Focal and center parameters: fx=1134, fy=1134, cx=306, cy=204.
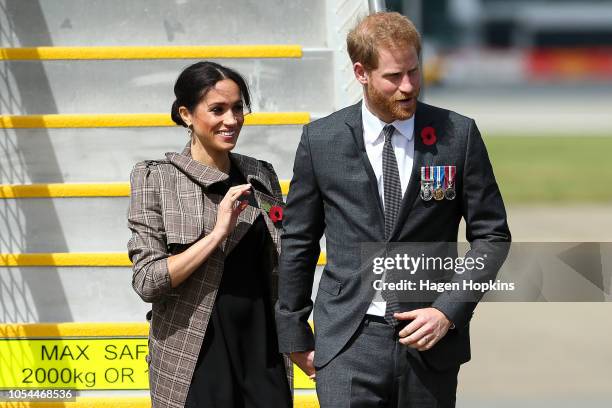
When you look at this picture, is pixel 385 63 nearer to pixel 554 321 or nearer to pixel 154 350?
pixel 154 350

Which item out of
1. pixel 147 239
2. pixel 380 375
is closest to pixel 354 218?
pixel 380 375

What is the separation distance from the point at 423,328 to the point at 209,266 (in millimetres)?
767

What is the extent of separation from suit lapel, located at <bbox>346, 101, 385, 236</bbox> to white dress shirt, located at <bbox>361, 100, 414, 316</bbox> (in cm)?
1

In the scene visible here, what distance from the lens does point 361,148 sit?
3154 millimetres

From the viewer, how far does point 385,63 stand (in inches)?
118

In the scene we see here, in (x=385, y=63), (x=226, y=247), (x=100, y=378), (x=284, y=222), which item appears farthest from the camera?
(x=100, y=378)

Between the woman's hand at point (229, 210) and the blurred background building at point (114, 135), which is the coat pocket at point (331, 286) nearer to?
the woman's hand at point (229, 210)

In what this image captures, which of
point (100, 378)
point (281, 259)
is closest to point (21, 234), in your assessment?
point (100, 378)

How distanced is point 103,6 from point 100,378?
1.84 metres

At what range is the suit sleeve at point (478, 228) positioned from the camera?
308cm

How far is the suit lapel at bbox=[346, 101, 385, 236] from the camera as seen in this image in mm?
3109

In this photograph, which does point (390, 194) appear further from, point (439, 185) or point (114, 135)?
point (114, 135)

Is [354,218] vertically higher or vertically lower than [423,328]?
higher

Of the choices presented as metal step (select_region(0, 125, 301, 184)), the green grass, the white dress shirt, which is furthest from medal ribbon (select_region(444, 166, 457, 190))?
the green grass
